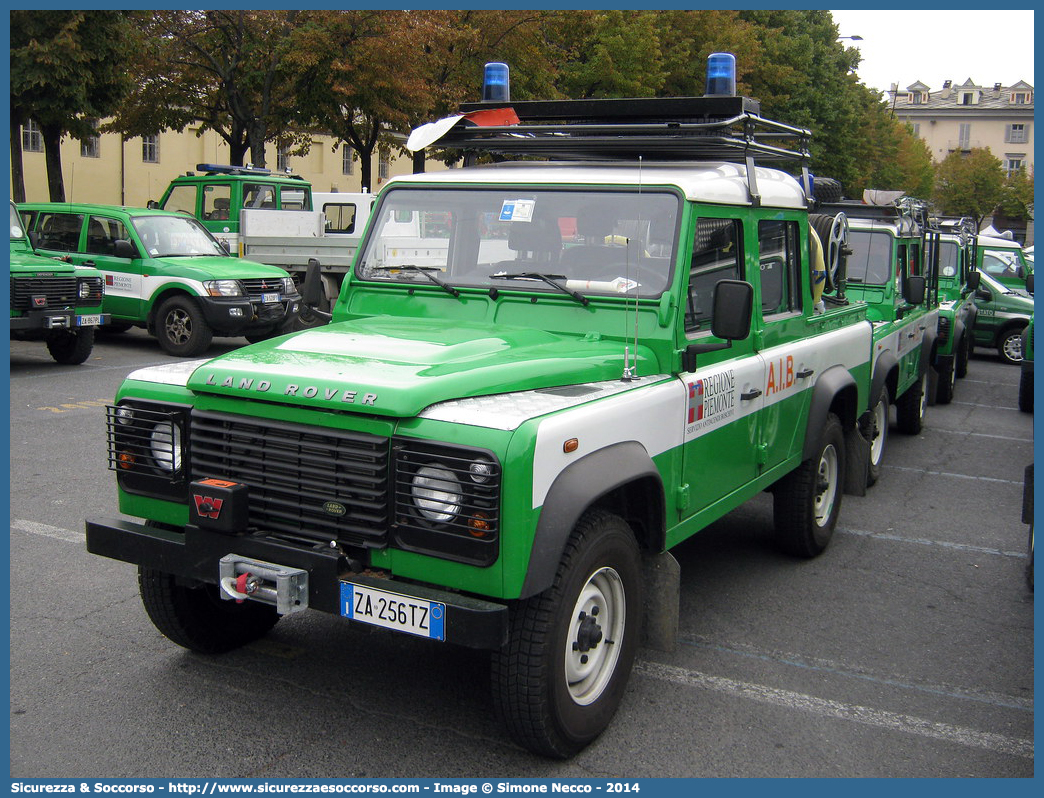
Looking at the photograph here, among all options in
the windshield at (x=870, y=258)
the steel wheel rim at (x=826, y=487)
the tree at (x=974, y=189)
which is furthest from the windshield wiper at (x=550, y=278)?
the tree at (x=974, y=189)

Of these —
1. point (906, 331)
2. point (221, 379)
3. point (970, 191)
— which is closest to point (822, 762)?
point (221, 379)

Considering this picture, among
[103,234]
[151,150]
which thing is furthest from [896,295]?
[151,150]

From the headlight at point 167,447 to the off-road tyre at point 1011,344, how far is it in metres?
16.7

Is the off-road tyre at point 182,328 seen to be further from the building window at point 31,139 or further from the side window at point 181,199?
the building window at point 31,139

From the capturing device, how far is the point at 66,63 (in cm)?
1886

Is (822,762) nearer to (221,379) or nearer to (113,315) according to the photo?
→ (221,379)

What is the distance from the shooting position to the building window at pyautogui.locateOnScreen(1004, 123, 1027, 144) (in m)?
107

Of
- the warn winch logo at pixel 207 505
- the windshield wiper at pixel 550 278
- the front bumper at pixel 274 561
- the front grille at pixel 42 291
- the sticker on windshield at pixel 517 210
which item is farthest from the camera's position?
the front grille at pixel 42 291

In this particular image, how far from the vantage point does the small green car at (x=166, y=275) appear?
46.4 feet

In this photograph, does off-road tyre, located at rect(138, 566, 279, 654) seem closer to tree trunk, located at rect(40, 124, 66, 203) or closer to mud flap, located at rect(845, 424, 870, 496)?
mud flap, located at rect(845, 424, 870, 496)

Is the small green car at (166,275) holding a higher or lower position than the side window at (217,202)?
lower

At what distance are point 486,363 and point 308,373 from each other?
0.68m

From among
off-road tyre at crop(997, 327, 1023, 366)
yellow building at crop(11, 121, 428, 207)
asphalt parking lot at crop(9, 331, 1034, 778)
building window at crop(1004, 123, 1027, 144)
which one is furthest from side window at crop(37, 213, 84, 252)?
building window at crop(1004, 123, 1027, 144)

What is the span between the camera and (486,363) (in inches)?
159
